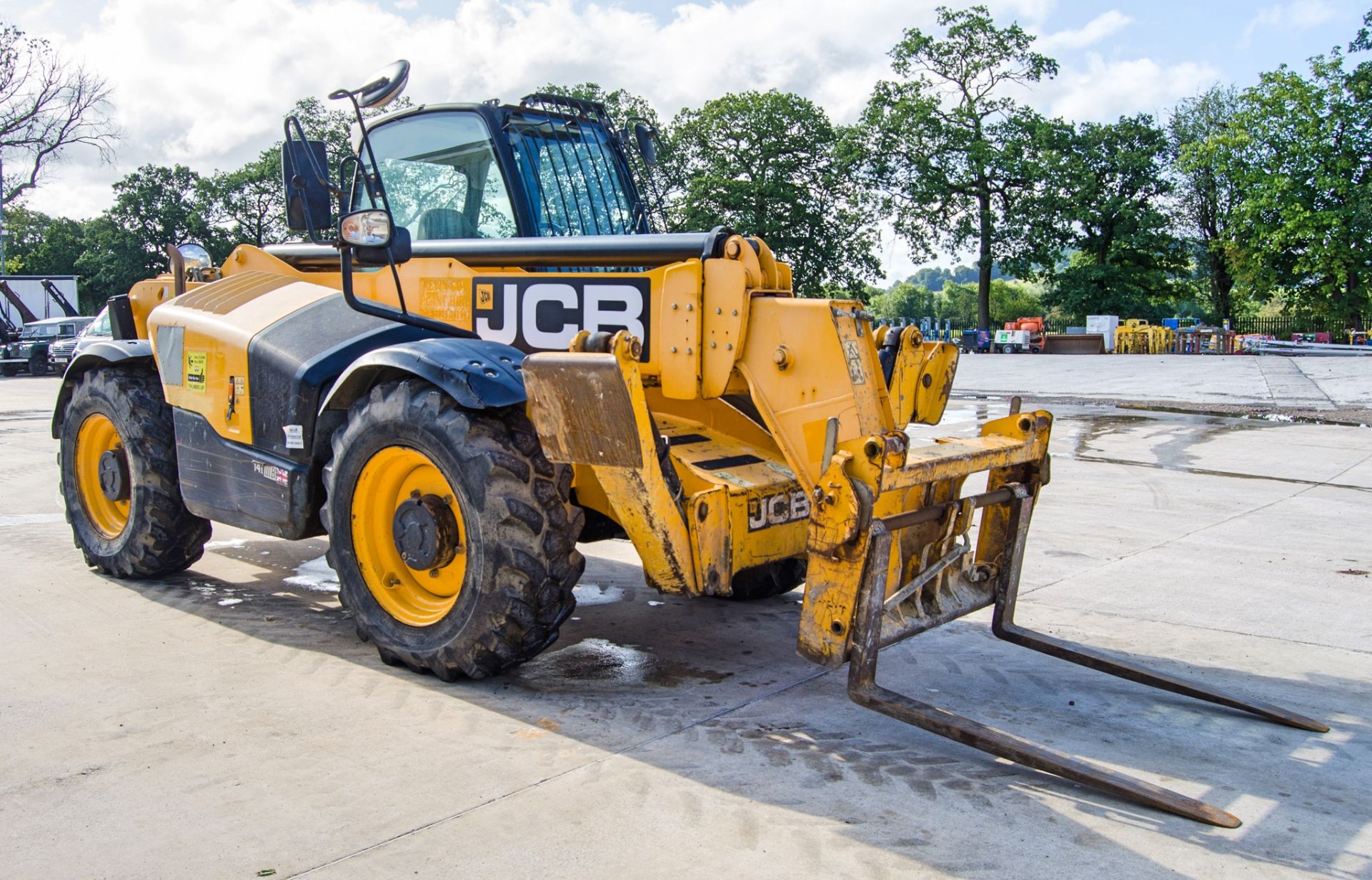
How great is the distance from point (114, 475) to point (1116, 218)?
48.7m

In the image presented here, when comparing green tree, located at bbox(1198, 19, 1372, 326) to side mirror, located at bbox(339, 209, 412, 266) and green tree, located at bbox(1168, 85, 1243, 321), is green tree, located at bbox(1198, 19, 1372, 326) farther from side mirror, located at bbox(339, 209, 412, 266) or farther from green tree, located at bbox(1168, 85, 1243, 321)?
side mirror, located at bbox(339, 209, 412, 266)

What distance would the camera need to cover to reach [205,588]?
6336 mm

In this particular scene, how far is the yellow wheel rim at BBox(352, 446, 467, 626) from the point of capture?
4.70 meters

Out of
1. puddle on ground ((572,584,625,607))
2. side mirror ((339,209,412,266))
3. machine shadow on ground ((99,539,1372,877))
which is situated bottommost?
machine shadow on ground ((99,539,1372,877))

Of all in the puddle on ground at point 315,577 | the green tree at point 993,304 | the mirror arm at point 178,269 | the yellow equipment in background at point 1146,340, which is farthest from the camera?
the green tree at point 993,304

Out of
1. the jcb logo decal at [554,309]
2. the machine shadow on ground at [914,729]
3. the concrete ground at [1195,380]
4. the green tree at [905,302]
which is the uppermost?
the green tree at [905,302]

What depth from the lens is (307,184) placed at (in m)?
5.14

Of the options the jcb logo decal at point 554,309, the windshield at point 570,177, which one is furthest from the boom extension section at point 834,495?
the windshield at point 570,177

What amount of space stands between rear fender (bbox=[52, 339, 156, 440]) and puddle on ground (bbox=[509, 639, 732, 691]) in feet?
10.1

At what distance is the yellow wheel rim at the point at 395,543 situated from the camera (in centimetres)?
470

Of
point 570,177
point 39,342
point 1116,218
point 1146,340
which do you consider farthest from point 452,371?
point 1116,218

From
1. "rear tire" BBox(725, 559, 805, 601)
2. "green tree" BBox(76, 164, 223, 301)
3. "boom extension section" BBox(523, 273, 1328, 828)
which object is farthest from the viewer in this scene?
"green tree" BBox(76, 164, 223, 301)

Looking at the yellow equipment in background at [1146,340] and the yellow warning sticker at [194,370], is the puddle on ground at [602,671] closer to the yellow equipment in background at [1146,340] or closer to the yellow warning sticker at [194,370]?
the yellow warning sticker at [194,370]

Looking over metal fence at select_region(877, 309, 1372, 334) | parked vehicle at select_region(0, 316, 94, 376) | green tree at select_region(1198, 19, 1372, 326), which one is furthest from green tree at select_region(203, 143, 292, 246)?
green tree at select_region(1198, 19, 1372, 326)
